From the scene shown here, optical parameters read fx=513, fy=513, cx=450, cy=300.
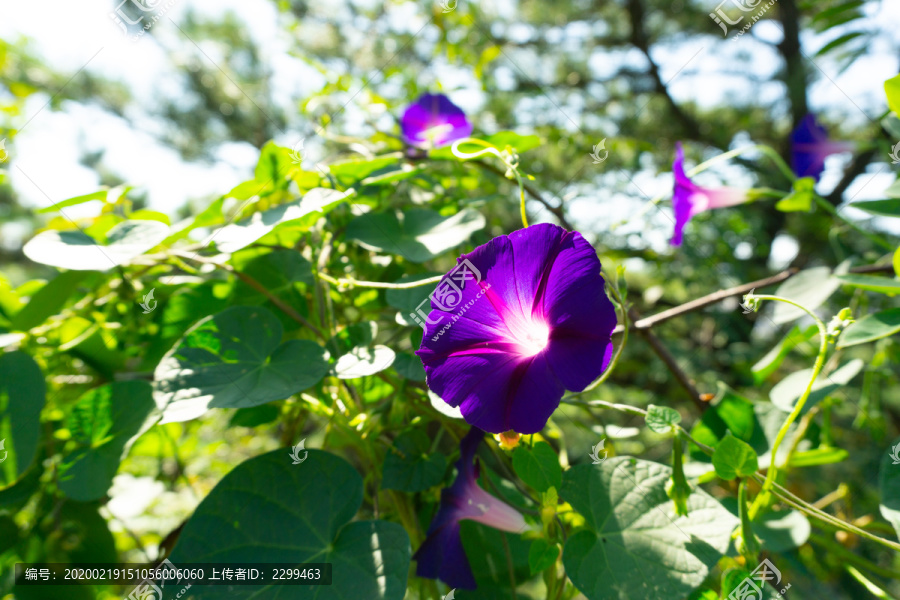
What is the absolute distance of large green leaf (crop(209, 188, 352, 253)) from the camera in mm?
468

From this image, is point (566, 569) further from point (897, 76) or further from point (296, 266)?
point (897, 76)

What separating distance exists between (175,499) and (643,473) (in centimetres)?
98

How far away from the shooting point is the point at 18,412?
54 centimetres

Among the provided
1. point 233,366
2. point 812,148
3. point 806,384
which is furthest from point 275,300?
point 812,148

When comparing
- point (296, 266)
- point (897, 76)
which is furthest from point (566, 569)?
point (897, 76)

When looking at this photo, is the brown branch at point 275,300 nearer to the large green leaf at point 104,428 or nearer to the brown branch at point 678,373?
the large green leaf at point 104,428

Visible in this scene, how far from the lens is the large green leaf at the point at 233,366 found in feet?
1.49

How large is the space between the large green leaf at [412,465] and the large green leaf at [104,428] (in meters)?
0.27

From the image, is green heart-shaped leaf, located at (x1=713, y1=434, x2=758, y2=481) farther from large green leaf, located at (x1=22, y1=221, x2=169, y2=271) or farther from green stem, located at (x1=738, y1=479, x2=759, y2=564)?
large green leaf, located at (x1=22, y1=221, x2=169, y2=271)

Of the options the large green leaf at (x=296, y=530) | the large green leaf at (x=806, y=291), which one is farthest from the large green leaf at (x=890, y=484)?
the large green leaf at (x=296, y=530)

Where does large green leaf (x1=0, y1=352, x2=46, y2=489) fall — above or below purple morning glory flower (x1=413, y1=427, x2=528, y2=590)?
above

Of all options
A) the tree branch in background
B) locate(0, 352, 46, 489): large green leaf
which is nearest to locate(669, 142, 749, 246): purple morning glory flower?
locate(0, 352, 46, 489): large green leaf

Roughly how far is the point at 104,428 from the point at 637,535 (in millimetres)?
551

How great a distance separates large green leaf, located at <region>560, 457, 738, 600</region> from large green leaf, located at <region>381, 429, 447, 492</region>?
0.42 feet
